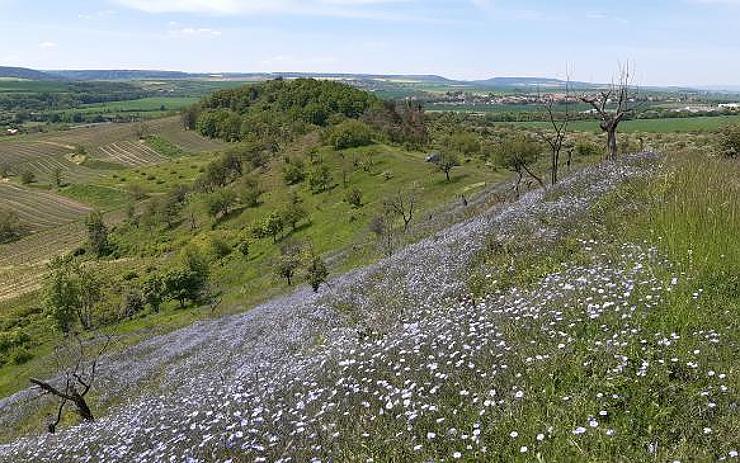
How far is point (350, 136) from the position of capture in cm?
9581

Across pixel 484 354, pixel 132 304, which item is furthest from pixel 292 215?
pixel 484 354

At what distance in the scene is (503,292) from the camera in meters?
11.9

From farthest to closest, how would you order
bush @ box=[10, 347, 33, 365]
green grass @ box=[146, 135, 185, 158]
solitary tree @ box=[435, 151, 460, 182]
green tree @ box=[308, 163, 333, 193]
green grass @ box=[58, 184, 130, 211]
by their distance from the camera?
green grass @ box=[146, 135, 185, 158], green grass @ box=[58, 184, 130, 211], green tree @ box=[308, 163, 333, 193], solitary tree @ box=[435, 151, 460, 182], bush @ box=[10, 347, 33, 365]

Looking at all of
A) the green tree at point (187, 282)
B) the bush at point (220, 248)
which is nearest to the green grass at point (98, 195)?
the bush at point (220, 248)

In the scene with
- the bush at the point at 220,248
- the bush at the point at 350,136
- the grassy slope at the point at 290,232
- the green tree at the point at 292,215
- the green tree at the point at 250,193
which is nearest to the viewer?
the grassy slope at the point at 290,232

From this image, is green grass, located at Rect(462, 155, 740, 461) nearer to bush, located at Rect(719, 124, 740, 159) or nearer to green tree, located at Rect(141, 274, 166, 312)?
bush, located at Rect(719, 124, 740, 159)

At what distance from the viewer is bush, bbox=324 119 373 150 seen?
9481 centimetres

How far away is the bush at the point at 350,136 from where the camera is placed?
94.8m

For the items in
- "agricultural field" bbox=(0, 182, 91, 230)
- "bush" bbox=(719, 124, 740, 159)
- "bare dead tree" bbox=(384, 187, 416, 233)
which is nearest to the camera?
"bush" bbox=(719, 124, 740, 159)

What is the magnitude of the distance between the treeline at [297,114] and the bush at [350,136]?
27 centimetres

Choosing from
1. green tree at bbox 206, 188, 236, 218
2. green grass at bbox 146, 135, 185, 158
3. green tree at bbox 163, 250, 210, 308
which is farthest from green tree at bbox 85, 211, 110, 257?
green grass at bbox 146, 135, 185, 158

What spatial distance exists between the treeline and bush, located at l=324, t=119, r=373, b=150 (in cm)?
27

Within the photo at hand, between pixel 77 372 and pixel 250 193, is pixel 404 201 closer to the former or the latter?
pixel 77 372

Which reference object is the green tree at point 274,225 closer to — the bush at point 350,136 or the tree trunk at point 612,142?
the bush at point 350,136
